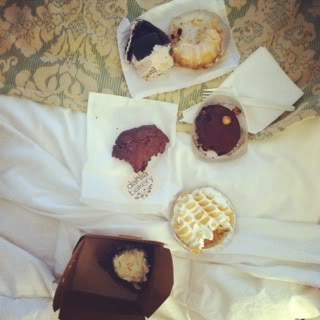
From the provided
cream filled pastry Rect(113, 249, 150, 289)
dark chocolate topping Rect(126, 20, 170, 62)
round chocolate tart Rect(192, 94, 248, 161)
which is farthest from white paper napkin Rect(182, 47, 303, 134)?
cream filled pastry Rect(113, 249, 150, 289)

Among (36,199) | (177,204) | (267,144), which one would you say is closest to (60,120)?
(36,199)

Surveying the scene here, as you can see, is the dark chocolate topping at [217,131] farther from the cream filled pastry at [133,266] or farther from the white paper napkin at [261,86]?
the cream filled pastry at [133,266]

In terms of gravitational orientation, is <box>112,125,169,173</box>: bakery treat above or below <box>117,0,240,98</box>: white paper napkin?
below

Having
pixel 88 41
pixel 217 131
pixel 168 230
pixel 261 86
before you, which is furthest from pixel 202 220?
pixel 88 41

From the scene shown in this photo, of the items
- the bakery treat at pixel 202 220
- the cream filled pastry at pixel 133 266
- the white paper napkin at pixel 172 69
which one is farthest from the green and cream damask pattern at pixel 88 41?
the cream filled pastry at pixel 133 266

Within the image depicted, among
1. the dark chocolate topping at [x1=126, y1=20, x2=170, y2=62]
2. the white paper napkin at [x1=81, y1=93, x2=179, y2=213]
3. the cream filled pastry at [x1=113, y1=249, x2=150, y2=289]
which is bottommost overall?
the cream filled pastry at [x1=113, y1=249, x2=150, y2=289]

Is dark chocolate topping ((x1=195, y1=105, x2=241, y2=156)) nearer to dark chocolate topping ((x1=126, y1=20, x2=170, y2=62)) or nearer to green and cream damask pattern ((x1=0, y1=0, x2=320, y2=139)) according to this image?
green and cream damask pattern ((x1=0, y1=0, x2=320, y2=139))
